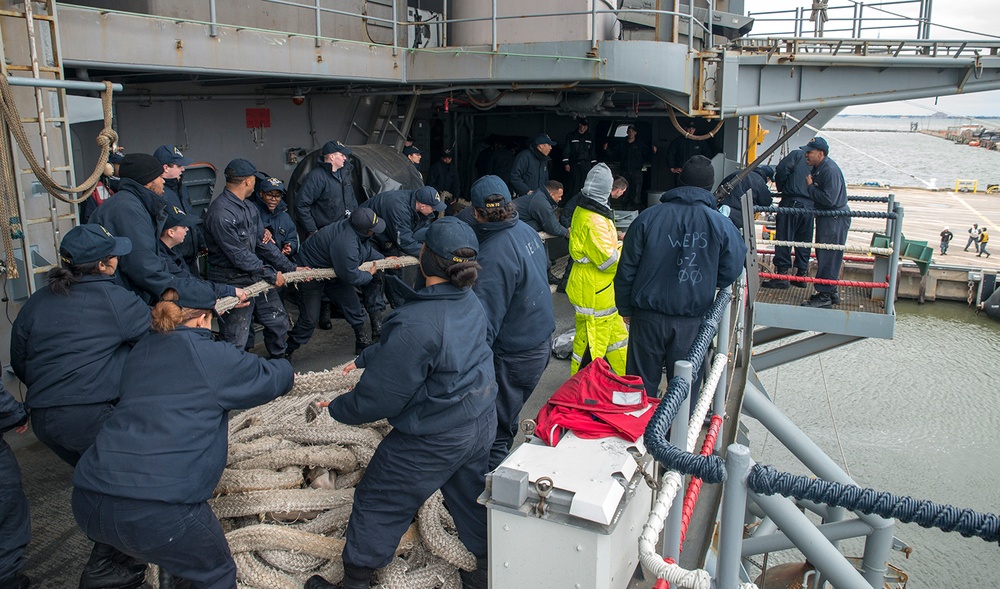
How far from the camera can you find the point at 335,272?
6957mm

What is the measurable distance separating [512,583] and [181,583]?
1764 millimetres

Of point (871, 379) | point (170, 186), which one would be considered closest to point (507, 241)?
point (170, 186)

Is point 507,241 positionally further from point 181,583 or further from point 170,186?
point 170,186

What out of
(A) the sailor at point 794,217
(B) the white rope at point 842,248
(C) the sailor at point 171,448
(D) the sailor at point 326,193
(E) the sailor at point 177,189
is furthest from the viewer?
(A) the sailor at point 794,217

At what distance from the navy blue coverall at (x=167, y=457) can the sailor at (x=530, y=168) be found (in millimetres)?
7742

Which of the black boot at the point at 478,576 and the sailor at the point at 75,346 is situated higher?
the sailor at the point at 75,346

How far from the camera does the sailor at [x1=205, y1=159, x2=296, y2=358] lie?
604cm

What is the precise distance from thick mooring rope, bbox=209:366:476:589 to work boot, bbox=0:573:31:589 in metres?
0.89

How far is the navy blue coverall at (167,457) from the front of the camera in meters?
3.05

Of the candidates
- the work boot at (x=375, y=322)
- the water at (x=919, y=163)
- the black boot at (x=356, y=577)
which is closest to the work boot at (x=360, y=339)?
the work boot at (x=375, y=322)

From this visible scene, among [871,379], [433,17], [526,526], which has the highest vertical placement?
[433,17]

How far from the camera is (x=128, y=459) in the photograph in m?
3.05

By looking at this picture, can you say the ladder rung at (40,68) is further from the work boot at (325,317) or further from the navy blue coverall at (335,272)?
the work boot at (325,317)

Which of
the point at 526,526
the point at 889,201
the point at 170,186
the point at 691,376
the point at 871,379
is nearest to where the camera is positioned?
the point at 691,376
